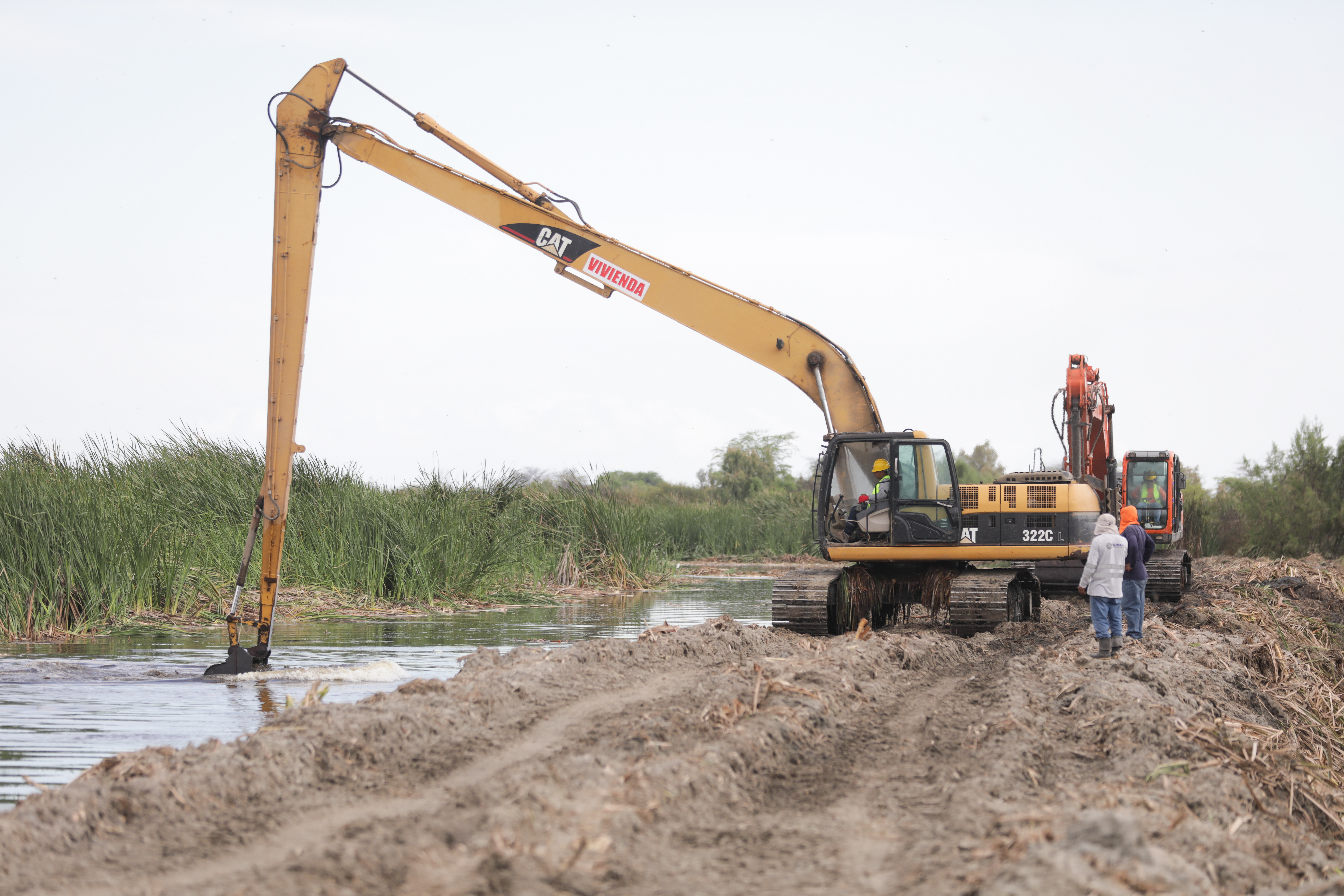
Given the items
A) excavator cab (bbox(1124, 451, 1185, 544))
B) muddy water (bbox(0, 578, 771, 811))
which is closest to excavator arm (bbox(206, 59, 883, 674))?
muddy water (bbox(0, 578, 771, 811))

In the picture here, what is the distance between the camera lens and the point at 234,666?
1040cm

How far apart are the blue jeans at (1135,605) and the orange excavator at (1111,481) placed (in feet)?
9.54

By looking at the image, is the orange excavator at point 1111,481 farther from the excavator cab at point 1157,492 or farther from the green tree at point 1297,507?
the green tree at point 1297,507

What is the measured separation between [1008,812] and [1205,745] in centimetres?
241

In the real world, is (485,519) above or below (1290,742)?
above

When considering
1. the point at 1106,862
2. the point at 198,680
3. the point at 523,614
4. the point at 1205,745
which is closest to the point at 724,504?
the point at 523,614

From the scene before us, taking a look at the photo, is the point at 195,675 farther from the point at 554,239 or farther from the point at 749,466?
the point at 749,466

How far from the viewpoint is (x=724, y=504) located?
41.8 meters

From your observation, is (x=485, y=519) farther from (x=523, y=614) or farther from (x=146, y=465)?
(x=146, y=465)

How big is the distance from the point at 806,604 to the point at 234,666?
5.69m

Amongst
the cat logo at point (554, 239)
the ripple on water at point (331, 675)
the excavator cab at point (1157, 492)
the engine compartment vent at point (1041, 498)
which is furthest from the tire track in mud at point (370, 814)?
the excavator cab at point (1157, 492)

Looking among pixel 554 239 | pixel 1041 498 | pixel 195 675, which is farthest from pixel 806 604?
pixel 195 675

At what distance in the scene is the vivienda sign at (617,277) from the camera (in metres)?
12.7

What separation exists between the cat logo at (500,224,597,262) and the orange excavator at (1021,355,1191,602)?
21.6 feet
